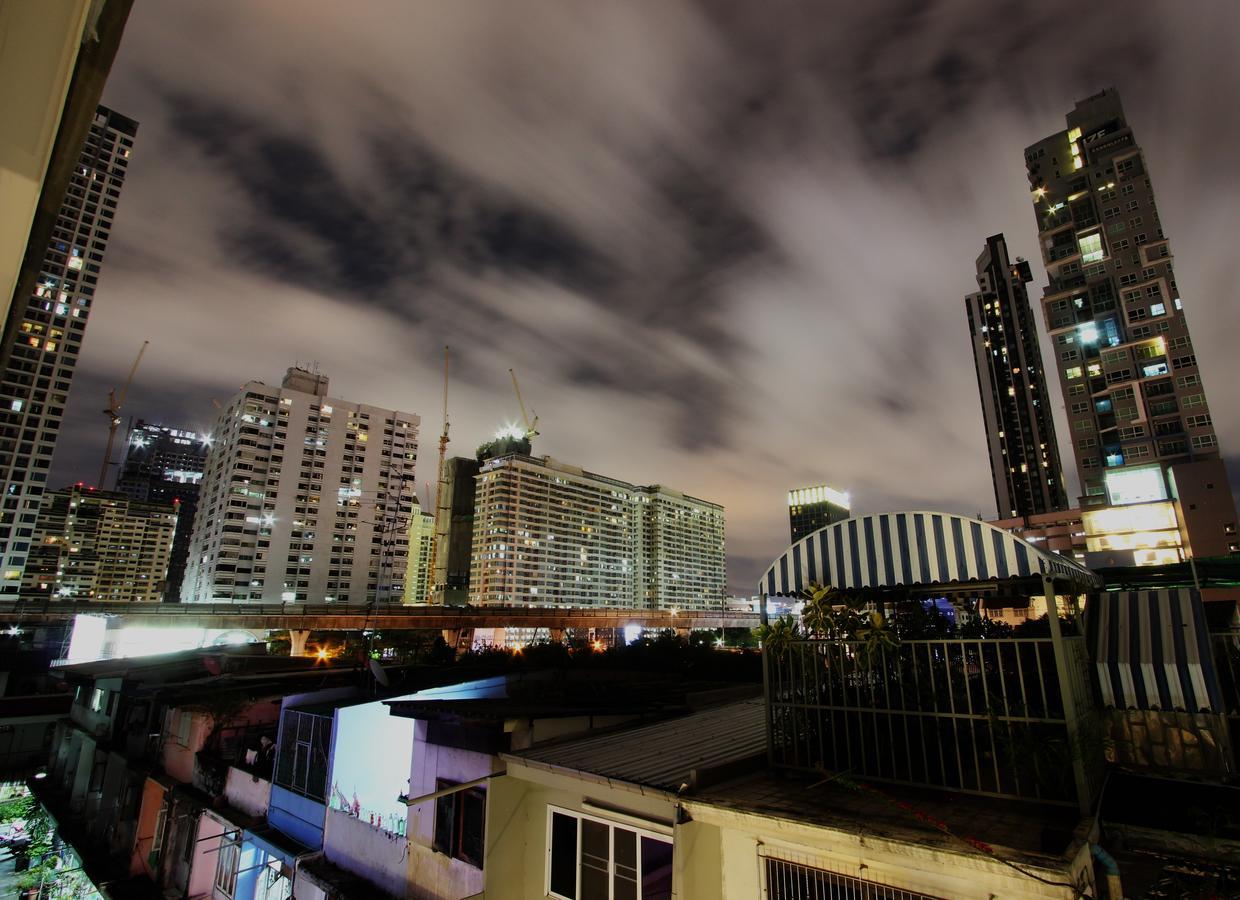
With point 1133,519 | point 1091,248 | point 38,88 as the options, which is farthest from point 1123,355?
point 38,88

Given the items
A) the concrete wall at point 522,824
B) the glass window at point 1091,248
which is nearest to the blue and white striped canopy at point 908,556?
the concrete wall at point 522,824

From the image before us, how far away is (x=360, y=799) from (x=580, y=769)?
24.8 feet

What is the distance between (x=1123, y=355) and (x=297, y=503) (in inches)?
5865

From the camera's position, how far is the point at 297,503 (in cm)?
13562

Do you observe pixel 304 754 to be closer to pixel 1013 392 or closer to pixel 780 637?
pixel 780 637

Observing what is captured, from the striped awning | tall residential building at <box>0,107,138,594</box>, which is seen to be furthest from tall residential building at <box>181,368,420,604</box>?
the striped awning

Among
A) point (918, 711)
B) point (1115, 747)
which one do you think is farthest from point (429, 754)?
point (1115, 747)

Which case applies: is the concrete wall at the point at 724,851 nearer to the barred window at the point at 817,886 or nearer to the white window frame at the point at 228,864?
the barred window at the point at 817,886

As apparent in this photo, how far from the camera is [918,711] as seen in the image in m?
7.36

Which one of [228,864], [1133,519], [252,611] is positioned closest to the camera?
[228,864]

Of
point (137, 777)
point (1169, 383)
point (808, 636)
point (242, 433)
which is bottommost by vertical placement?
point (137, 777)

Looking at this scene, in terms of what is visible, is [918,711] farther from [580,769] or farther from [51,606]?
[51,606]

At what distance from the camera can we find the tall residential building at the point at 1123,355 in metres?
64.9

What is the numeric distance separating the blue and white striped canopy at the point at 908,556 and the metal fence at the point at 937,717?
3.79 ft
